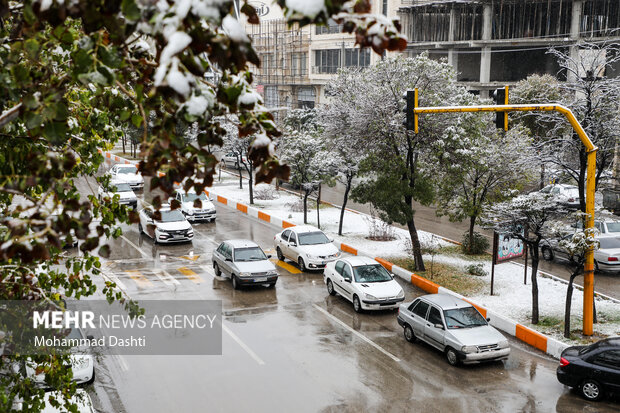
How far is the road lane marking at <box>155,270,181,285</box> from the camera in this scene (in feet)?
70.7

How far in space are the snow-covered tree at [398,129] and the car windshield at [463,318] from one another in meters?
6.38

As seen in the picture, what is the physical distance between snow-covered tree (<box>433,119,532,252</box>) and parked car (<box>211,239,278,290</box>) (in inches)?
277

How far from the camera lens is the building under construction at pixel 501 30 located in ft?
162

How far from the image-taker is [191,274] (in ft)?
74.5

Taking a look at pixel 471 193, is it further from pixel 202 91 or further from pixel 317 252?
pixel 202 91

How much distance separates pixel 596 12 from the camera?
4925cm

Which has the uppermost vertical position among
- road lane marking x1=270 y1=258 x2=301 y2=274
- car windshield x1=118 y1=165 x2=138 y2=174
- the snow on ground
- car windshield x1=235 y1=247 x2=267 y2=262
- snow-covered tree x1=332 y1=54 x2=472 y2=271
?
snow-covered tree x1=332 y1=54 x2=472 y2=271

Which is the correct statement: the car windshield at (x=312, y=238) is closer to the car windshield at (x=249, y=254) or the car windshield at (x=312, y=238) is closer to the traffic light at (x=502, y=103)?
the car windshield at (x=249, y=254)

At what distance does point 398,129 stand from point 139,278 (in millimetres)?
10232

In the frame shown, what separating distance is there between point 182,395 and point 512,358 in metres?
7.96

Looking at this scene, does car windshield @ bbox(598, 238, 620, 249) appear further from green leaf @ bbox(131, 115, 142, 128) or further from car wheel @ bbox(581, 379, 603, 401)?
green leaf @ bbox(131, 115, 142, 128)

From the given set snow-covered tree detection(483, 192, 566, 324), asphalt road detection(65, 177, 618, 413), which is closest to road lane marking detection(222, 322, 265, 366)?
asphalt road detection(65, 177, 618, 413)

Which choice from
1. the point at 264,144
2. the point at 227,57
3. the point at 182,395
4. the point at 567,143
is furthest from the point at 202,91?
the point at 567,143

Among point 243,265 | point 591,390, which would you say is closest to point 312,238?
point 243,265
